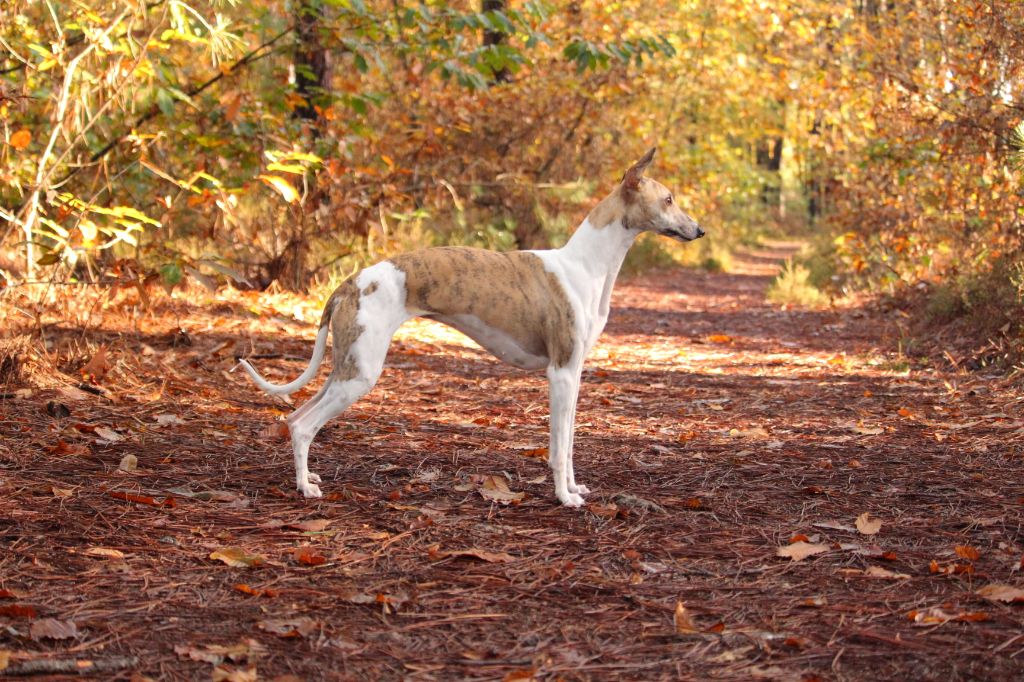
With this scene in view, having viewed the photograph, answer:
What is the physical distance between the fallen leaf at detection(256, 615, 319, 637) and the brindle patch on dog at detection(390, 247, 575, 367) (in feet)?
5.73

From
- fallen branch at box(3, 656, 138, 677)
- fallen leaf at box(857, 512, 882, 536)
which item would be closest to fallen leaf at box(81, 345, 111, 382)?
fallen branch at box(3, 656, 138, 677)

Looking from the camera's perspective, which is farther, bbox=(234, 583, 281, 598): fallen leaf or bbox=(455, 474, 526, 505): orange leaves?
bbox=(455, 474, 526, 505): orange leaves

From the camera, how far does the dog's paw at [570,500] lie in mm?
4422

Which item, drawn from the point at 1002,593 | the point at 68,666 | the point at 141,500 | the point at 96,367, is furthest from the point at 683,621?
the point at 96,367

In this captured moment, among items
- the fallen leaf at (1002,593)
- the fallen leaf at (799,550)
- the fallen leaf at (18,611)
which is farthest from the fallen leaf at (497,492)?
the fallen leaf at (18,611)

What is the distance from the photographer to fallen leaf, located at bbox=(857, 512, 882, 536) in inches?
159

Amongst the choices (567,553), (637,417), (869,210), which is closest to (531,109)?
(869,210)

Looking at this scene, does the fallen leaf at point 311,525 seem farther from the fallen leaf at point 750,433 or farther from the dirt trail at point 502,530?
the fallen leaf at point 750,433

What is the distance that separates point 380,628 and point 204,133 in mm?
6979

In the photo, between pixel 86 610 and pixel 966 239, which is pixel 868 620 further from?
pixel 966 239

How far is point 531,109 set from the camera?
14344mm

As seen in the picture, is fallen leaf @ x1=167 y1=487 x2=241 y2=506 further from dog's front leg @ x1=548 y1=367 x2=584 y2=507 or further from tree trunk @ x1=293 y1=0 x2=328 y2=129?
tree trunk @ x1=293 y1=0 x2=328 y2=129

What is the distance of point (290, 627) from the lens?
2947 mm

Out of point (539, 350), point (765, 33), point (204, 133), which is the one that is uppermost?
point (765, 33)
